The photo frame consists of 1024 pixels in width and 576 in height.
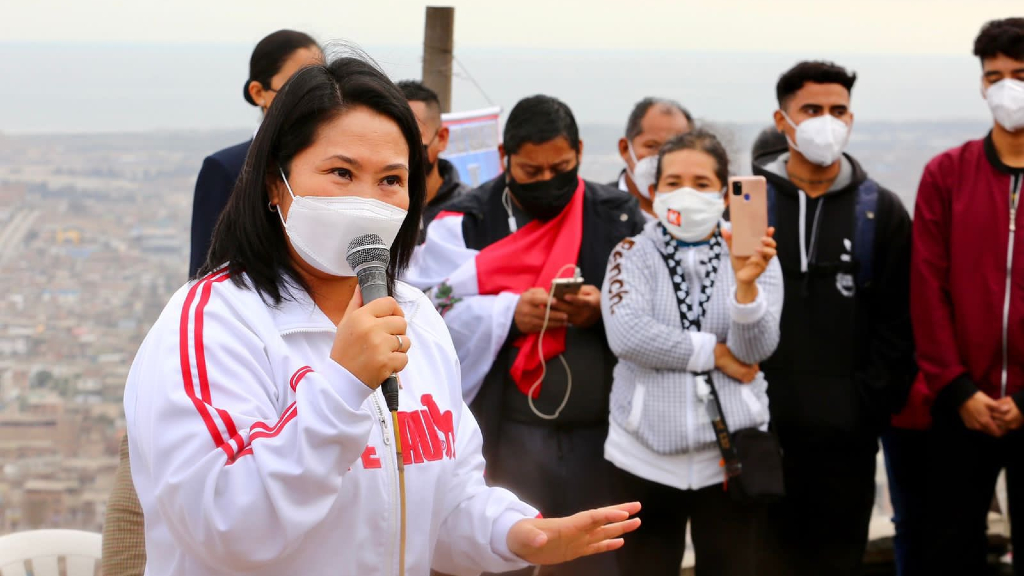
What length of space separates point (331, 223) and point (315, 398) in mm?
381

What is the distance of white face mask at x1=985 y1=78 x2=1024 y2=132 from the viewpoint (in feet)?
13.2

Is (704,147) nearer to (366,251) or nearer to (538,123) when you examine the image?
(538,123)

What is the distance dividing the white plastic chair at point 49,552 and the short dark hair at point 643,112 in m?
3.01

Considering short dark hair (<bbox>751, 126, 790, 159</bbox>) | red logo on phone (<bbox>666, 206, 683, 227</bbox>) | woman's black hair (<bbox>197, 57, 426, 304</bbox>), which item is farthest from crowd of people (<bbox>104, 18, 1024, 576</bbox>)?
short dark hair (<bbox>751, 126, 790, 159</bbox>)

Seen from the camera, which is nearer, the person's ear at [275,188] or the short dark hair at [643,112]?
the person's ear at [275,188]

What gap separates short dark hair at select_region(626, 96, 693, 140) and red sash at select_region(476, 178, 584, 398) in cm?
121

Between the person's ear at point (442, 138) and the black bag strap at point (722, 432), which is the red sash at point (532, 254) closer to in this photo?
the black bag strap at point (722, 432)

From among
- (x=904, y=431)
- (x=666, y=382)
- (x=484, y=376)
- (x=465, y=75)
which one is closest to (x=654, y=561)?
(x=666, y=382)

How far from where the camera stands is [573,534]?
1962 millimetres

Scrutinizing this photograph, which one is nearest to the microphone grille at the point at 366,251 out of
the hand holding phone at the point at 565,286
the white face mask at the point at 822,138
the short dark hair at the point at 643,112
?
the hand holding phone at the point at 565,286

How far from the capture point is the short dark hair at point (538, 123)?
379 centimetres

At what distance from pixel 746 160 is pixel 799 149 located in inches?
16.5

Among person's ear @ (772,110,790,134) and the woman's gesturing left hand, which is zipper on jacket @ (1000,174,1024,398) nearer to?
person's ear @ (772,110,790,134)

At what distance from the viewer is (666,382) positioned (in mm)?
3521
